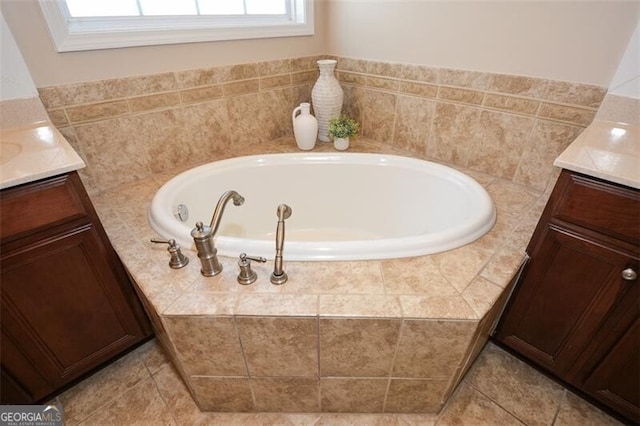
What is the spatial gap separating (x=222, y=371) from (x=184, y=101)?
1.24 m

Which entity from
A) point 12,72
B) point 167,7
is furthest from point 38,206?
point 167,7

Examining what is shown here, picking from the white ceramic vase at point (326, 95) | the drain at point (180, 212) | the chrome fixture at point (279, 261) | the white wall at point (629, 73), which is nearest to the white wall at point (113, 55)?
the white ceramic vase at point (326, 95)

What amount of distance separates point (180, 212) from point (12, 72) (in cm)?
73

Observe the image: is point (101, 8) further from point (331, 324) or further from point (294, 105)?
point (331, 324)

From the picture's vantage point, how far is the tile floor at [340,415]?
1.08 meters

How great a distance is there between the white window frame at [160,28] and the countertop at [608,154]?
4.83 ft

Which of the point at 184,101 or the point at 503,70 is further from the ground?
the point at 503,70

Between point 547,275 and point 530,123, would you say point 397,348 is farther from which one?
point 530,123

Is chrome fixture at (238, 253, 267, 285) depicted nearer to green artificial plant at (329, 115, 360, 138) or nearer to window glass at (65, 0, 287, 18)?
green artificial plant at (329, 115, 360, 138)

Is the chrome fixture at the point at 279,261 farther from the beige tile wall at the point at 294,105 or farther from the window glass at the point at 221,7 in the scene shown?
the window glass at the point at 221,7

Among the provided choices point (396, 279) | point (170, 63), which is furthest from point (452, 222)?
point (170, 63)

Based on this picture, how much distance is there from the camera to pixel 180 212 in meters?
1.29

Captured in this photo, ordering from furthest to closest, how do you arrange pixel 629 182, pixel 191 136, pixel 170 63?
pixel 191 136
pixel 170 63
pixel 629 182

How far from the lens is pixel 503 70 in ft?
4.25
